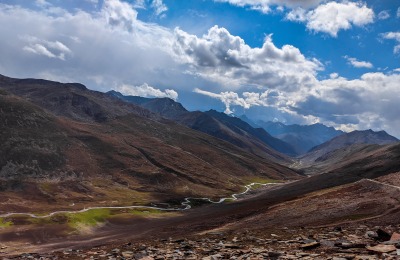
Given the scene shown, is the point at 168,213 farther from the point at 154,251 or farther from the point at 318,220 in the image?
the point at 154,251

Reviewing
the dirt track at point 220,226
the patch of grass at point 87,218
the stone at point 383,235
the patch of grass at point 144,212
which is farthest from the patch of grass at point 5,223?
the stone at point 383,235

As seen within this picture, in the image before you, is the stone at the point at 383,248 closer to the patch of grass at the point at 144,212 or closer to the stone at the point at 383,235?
the stone at the point at 383,235

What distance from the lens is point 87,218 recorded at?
120062mm

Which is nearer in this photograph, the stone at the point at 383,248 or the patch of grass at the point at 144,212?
the stone at the point at 383,248

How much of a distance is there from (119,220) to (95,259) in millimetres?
94753

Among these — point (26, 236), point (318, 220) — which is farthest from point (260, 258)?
point (26, 236)

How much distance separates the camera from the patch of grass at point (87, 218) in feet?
371

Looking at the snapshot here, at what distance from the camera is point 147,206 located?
16800 centimetres

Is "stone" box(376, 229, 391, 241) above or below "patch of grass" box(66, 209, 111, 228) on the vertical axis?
above

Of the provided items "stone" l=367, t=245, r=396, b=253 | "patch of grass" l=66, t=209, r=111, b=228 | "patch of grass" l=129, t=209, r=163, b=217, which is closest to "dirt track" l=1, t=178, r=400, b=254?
"patch of grass" l=66, t=209, r=111, b=228

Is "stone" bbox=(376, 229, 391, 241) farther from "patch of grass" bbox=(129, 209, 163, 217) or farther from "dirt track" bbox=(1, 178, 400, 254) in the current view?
"patch of grass" bbox=(129, 209, 163, 217)

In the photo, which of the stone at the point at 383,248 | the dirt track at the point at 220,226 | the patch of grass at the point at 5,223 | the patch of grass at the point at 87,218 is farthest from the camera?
the patch of grass at the point at 87,218

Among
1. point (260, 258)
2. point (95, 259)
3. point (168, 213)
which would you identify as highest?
point (260, 258)

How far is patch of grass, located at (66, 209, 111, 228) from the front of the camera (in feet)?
371
